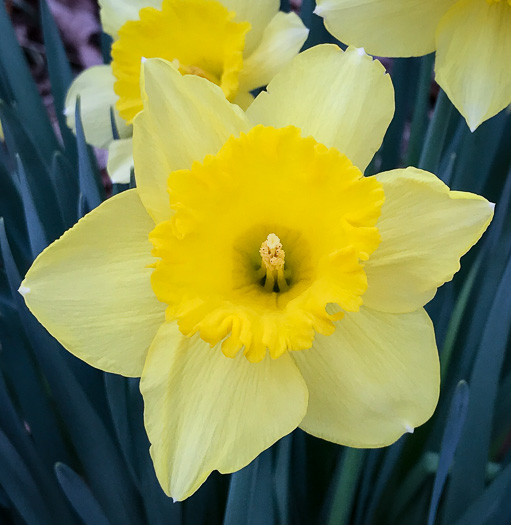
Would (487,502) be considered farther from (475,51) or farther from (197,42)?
(197,42)

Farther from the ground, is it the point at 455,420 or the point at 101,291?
the point at 101,291

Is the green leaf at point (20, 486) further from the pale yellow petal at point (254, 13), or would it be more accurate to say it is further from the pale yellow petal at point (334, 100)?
the pale yellow petal at point (254, 13)

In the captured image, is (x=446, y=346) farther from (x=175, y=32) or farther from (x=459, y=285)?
(x=175, y=32)

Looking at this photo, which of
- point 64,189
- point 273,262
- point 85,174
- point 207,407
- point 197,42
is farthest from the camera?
point 197,42

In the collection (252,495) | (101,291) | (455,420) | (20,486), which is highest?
(101,291)

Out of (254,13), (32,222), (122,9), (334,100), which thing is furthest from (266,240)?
(122,9)

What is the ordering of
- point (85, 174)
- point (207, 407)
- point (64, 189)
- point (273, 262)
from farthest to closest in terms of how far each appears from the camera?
1. point (64, 189)
2. point (85, 174)
3. point (273, 262)
4. point (207, 407)

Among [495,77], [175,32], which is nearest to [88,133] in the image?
[175,32]

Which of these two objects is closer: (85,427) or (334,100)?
(334,100)
